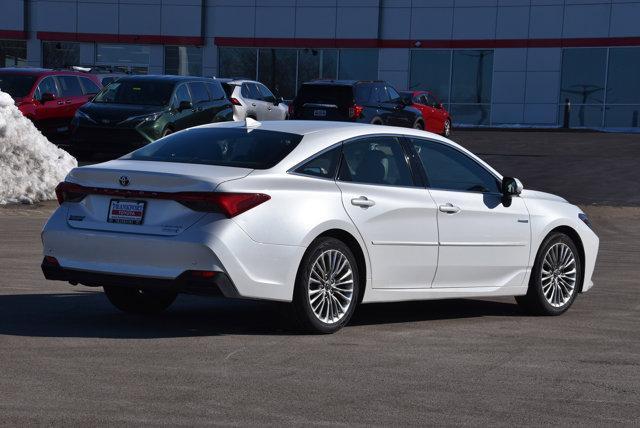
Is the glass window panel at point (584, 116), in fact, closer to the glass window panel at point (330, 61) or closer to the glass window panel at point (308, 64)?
the glass window panel at point (330, 61)

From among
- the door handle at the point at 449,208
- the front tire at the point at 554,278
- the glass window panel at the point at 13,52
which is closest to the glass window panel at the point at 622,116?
the glass window panel at the point at 13,52

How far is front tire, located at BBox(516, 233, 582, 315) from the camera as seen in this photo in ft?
34.1

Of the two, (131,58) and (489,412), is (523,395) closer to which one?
(489,412)

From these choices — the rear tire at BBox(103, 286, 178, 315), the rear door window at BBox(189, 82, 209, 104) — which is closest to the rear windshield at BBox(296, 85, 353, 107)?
the rear door window at BBox(189, 82, 209, 104)

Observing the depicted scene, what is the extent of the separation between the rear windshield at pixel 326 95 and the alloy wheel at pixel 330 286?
23087 millimetres

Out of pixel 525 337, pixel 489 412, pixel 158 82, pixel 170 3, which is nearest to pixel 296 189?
pixel 525 337

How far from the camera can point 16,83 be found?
28.1 meters

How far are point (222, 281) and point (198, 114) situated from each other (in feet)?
62.9

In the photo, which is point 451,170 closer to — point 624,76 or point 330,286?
point 330,286

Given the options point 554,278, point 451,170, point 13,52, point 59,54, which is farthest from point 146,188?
point 13,52

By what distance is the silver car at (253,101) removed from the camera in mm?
32969

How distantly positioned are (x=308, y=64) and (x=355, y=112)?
82.9ft

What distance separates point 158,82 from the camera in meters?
26.8

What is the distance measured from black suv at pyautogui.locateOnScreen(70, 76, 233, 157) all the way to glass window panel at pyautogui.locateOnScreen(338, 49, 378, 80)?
28.6 m
